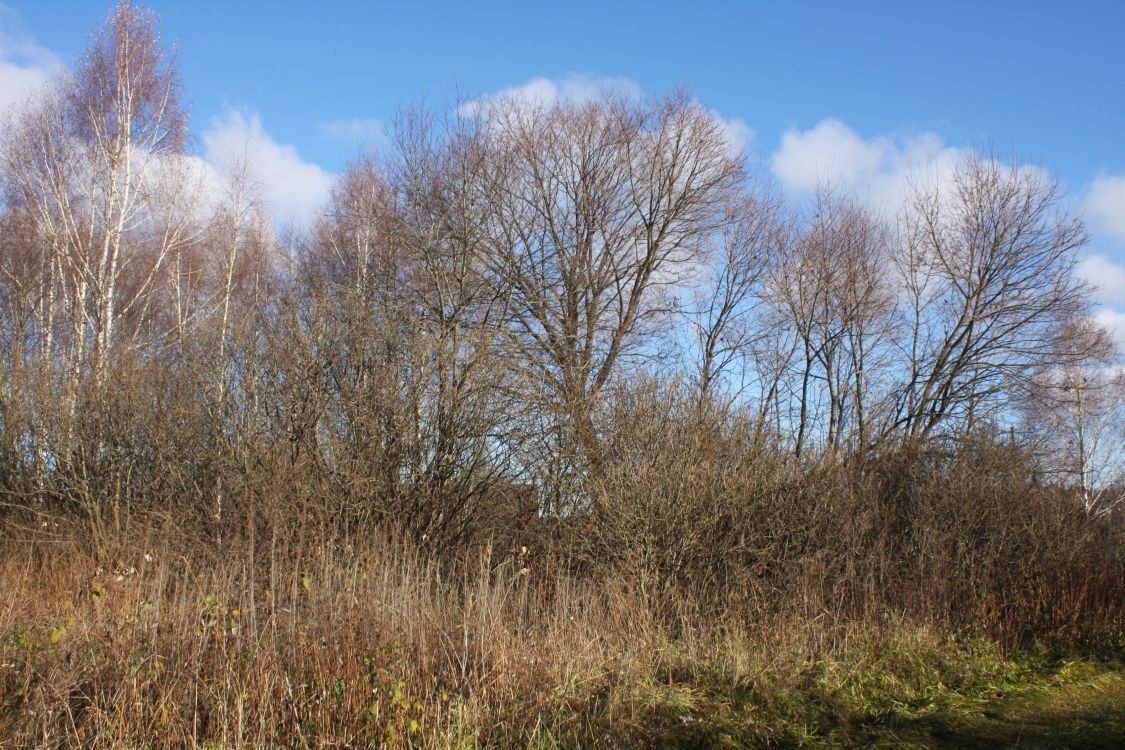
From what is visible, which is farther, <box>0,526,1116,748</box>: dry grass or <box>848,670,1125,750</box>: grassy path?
<box>848,670,1125,750</box>: grassy path

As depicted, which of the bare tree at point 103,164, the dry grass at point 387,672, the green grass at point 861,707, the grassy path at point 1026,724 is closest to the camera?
the dry grass at point 387,672

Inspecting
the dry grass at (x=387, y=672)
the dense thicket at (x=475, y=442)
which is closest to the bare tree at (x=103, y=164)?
the dense thicket at (x=475, y=442)

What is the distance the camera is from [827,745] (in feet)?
19.2

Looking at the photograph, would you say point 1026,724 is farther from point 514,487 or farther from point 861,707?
point 514,487

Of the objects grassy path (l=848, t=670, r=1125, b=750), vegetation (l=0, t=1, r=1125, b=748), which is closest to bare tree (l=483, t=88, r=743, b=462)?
vegetation (l=0, t=1, r=1125, b=748)

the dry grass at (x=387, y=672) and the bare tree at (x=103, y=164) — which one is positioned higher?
the bare tree at (x=103, y=164)

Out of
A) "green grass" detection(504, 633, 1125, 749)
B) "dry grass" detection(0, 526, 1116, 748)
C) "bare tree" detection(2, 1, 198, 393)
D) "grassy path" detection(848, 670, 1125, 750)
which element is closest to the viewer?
"dry grass" detection(0, 526, 1116, 748)

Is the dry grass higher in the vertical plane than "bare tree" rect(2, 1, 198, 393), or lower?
lower

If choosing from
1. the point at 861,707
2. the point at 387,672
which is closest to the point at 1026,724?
the point at 861,707

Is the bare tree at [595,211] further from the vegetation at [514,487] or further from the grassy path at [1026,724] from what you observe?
the grassy path at [1026,724]

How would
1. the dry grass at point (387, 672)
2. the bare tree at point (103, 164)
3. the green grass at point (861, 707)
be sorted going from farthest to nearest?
the bare tree at point (103, 164) < the green grass at point (861, 707) < the dry grass at point (387, 672)

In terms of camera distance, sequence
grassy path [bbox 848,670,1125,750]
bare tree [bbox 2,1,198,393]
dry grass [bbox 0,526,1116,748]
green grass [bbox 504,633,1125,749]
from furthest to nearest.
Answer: bare tree [bbox 2,1,198,393] → grassy path [bbox 848,670,1125,750] → green grass [bbox 504,633,1125,749] → dry grass [bbox 0,526,1116,748]

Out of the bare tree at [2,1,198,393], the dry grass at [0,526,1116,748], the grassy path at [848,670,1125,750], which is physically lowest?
the grassy path at [848,670,1125,750]

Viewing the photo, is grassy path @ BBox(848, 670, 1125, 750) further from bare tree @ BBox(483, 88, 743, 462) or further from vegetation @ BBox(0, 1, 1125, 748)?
bare tree @ BBox(483, 88, 743, 462)
